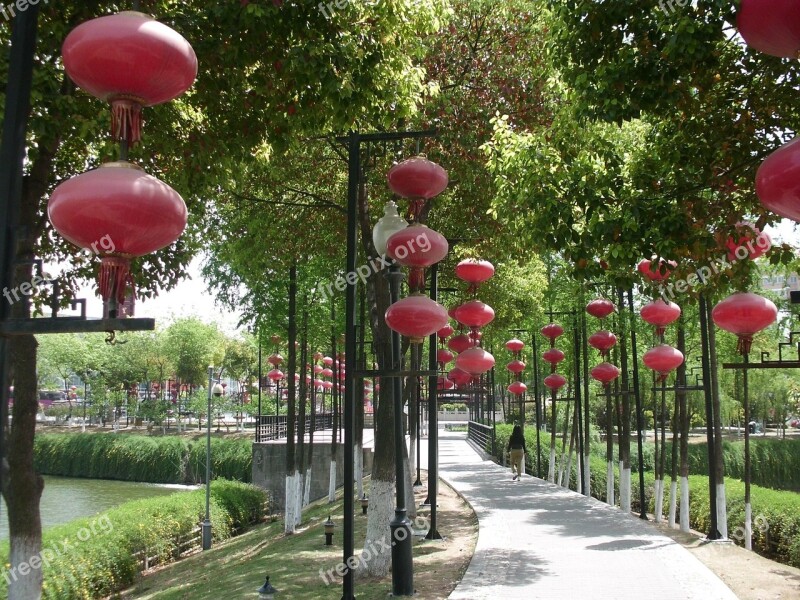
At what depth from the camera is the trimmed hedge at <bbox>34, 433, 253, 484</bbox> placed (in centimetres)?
3488

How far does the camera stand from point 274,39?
6906 millimetres

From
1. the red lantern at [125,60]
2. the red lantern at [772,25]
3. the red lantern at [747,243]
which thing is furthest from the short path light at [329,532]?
the red lantern at [772,25]

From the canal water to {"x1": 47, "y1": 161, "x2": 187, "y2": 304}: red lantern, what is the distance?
86.6 ft

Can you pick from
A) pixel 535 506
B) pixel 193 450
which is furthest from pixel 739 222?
pixel 193 450

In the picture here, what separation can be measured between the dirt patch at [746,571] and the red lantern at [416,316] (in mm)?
5390

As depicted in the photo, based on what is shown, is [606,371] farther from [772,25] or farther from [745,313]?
[772,25]

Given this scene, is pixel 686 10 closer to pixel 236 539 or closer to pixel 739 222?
pixel 739 222

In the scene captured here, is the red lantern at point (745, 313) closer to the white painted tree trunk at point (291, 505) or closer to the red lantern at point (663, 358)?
the red lantern at point (663, 358)

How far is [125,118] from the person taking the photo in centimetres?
357

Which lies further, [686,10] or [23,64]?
[686,10]

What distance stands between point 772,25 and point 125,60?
3.30 m

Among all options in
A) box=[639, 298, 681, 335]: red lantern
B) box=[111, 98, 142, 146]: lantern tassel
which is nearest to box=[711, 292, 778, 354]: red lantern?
box=[639, 298, 681, 335]: red lantern

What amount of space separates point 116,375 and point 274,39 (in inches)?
1871

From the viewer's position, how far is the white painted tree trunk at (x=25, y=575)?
261 inches
